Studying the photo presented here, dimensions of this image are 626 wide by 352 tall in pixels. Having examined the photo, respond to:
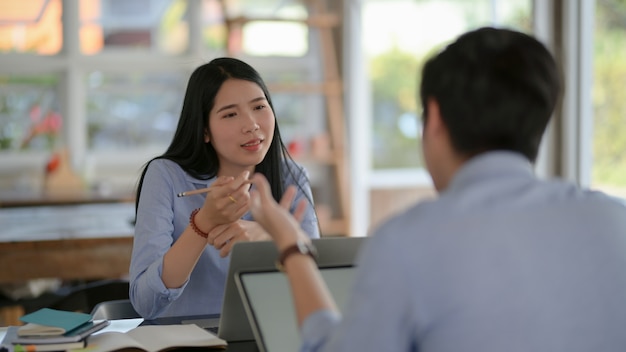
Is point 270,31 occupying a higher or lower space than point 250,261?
higher

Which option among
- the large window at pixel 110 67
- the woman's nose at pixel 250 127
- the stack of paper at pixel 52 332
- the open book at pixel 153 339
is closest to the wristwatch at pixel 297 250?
the open book at pixel 153 339

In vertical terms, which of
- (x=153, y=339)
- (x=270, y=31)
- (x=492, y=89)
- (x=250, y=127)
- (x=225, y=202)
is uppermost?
(x=270, y=31)

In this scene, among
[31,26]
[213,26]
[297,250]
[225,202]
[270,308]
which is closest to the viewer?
[297,250]

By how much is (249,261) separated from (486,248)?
0.61 meters

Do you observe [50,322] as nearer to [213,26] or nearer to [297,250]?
[297,250]

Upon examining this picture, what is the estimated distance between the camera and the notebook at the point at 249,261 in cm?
156

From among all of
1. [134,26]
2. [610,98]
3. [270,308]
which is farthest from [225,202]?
[134,26]

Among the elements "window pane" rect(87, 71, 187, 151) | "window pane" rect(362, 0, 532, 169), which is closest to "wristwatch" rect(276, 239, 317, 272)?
"window pane" rect(87, 71, 187, 151)

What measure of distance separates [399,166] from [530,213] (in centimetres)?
638

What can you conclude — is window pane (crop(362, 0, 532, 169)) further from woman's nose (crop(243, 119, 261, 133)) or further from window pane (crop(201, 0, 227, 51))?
woman's nose (crop(243, 119, 261, 133))

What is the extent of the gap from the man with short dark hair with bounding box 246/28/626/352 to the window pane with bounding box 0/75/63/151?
5133 mm

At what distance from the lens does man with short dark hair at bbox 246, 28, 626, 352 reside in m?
1.04

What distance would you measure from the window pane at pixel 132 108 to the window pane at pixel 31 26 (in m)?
0.37

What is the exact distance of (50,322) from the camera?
162 centimetres
